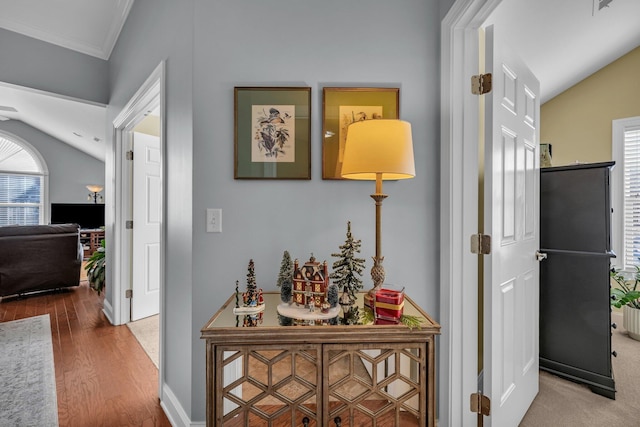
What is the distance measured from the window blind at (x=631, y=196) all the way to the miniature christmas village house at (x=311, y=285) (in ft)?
11.8

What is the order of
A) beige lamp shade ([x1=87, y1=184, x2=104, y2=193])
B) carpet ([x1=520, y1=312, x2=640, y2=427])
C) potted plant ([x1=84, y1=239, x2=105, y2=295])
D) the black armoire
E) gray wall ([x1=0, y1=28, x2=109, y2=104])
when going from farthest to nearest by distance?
beige lamp shade ([x1=87, y1=184, x2=104, y2=193]) → potted plant ([x1=84, y1=239, x2=105, y2=295]) → gray wall ([x1=0, y1=28, x2=109, y2=104]) → the black armoire → carpet ([x1=520, y1=312, x2=640, y2=427])

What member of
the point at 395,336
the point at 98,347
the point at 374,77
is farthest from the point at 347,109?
the point at 98,347

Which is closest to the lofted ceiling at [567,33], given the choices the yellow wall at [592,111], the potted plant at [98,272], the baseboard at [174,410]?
the yellow wall at [592,111]

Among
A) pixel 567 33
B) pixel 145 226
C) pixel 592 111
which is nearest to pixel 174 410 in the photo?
pixel 145 226

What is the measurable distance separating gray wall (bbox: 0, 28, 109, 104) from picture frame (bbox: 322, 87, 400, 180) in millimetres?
2910

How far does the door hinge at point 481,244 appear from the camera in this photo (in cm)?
141

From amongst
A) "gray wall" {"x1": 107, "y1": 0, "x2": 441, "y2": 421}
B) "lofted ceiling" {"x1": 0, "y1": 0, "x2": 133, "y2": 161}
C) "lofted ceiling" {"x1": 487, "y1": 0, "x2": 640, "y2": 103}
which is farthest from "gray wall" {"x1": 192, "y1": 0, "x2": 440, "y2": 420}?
"lofted ceiling" {"x1": 0, "y1": 0, "x2": 133, "y2": 161}

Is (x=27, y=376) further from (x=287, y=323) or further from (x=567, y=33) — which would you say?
(x=567, y=33)

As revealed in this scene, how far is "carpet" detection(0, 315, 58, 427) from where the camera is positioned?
177cm

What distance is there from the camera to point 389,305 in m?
1.19

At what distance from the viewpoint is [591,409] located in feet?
6.13

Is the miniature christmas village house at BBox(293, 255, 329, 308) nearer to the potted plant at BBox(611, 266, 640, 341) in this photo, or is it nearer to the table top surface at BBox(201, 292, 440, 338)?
the table top surface at BBox(201, 292, 440, 338)

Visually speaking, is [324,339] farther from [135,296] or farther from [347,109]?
[135,296]

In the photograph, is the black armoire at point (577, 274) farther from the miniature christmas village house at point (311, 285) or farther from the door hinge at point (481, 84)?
the miniature christmas village house at point (311, 285)
